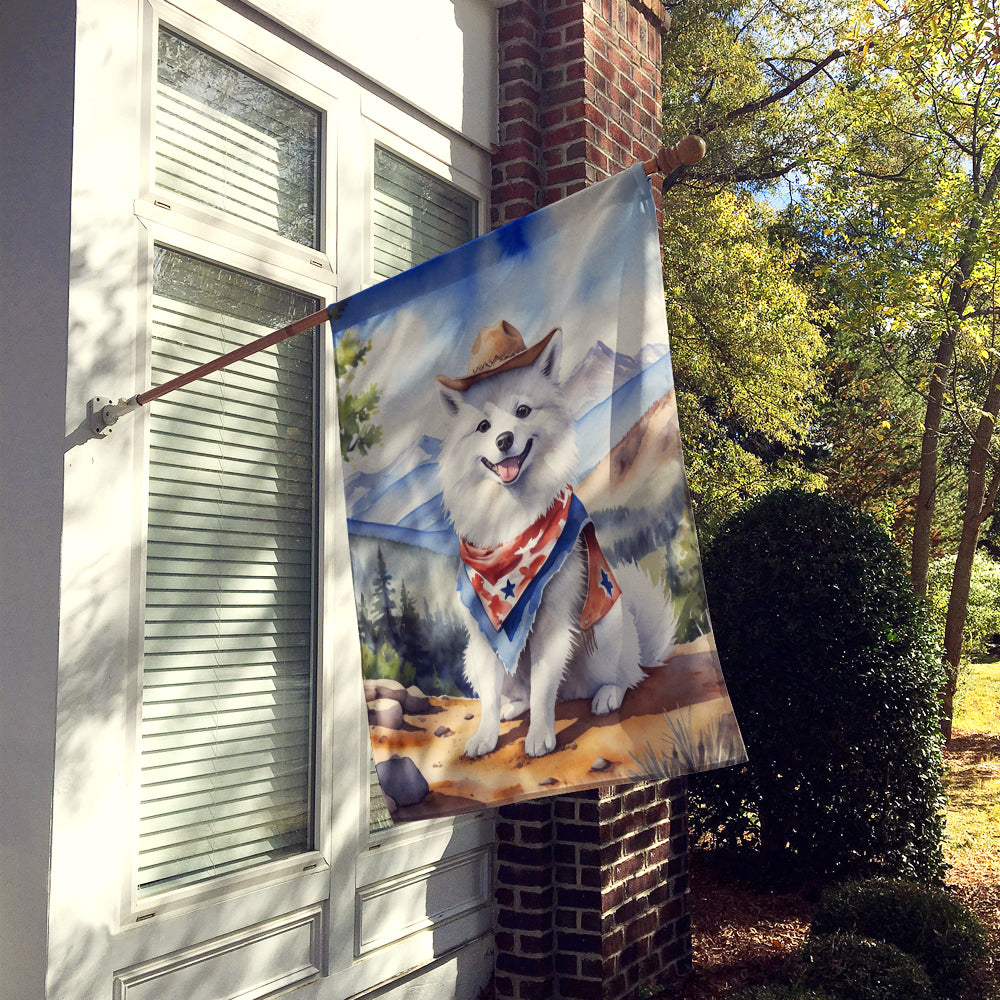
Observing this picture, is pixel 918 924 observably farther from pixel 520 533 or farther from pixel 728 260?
pixel 728 260

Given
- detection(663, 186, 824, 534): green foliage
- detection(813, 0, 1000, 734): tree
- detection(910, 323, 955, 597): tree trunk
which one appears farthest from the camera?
detection(663, 186, 824, 534): green foliage

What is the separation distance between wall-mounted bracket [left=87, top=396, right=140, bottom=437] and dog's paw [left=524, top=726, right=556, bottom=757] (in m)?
1.43

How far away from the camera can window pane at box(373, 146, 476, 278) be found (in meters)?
4.00

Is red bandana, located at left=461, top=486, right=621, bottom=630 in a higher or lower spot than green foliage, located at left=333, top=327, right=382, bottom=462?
lower

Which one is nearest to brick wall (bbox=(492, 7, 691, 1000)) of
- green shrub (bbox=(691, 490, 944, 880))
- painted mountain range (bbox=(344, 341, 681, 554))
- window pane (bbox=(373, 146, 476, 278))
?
window pane (bbox=(373, 146, 476, 278))

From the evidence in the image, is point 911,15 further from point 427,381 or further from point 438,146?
point 427,381

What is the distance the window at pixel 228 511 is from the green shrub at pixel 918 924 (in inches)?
102

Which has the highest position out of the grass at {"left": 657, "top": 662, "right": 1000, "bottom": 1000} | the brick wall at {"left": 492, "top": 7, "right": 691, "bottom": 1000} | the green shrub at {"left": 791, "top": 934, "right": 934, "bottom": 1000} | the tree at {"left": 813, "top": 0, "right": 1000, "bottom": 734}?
the tree at {"left": 813, "top": 0, "right": 1000, "bottom": 734}

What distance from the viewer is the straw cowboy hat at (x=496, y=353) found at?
2.51 meters

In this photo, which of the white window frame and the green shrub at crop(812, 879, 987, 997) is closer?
the white window frame

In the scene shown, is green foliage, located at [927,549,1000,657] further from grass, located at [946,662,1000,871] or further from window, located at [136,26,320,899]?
window, located at [136,26,320,899]

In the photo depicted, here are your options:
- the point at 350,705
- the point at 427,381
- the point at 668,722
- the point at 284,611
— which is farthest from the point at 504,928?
the point at 427,381

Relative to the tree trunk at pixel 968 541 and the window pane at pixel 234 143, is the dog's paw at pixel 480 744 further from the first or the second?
the tree trunk at pixel 968 541

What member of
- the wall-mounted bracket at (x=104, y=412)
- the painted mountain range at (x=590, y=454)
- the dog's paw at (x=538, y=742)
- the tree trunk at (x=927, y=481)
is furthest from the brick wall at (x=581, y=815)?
the tree trunk at (x=927, y=481)
